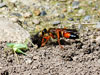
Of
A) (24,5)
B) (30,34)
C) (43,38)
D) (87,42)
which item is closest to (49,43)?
(43,38)

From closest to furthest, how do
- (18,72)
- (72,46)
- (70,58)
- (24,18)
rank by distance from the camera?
1. (18,72)
2. (70,58)
3. (72,46)
4. (24,18)

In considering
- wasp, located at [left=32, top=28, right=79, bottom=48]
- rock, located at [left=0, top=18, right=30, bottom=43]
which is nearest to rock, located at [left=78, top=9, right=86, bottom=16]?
wasp, located at [left=32, top=28, right=79, bottom=48]

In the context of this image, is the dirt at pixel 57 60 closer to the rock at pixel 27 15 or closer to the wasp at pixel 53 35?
the wasp at pixel 53 35

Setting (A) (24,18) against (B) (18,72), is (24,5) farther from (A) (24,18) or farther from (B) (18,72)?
(B) (18,72)

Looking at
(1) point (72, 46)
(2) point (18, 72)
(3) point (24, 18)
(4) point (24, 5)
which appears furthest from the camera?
(4) point (24, 5)

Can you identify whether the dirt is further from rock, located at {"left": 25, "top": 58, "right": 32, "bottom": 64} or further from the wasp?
the wasp

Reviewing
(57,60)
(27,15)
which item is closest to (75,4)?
(27,15)
